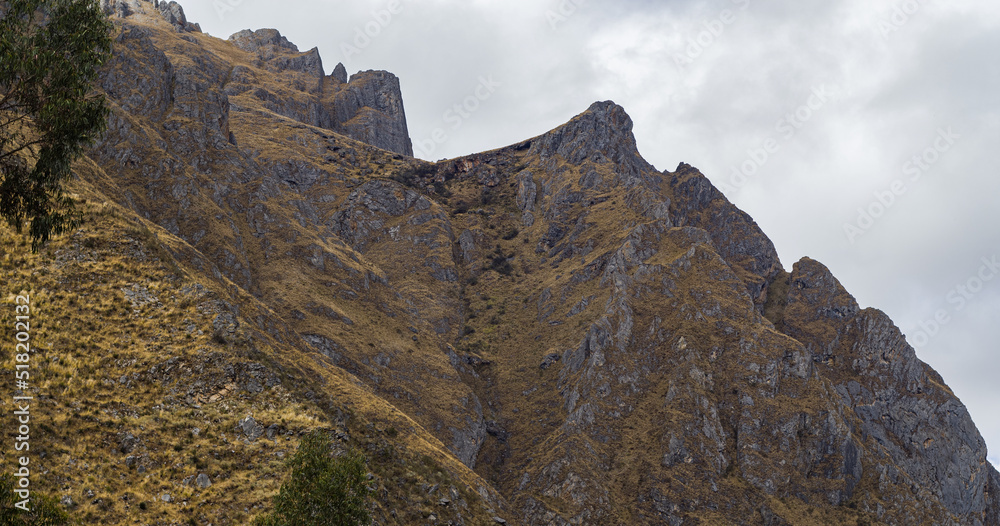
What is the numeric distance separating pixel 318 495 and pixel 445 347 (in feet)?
284

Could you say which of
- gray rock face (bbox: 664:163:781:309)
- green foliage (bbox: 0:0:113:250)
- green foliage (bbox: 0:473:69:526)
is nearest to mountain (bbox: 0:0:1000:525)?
gray rock face (bbox: 664:163:781:309)

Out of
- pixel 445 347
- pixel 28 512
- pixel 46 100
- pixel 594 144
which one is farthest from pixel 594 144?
pixel 28 512

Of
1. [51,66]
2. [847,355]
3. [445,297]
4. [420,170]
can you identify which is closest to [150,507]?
[51,66]

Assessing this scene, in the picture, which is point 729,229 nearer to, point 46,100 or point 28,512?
point 46,100

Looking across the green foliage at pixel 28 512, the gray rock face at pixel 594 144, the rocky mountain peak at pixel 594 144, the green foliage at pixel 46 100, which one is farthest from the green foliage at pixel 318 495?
the rocky mountain peak at pixel 594 144

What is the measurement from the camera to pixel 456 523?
2480 inches

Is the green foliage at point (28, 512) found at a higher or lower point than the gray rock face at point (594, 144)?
lower

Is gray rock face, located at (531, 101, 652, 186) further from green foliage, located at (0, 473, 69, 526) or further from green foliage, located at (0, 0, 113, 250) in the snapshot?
green foliage, located at (0, 473, 69, 526)

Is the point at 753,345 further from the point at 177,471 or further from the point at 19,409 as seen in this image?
the point at 19,409

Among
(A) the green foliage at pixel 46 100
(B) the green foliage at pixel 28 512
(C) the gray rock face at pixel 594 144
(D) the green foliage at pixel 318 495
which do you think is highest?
(C) the gray rock face at pixel 594 144

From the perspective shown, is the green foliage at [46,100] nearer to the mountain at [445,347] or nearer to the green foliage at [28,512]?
the green foliage at [28,512]

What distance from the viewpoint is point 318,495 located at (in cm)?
3616

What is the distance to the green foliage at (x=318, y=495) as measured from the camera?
35.3 metres

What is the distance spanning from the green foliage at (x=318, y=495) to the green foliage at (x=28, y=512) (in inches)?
453
